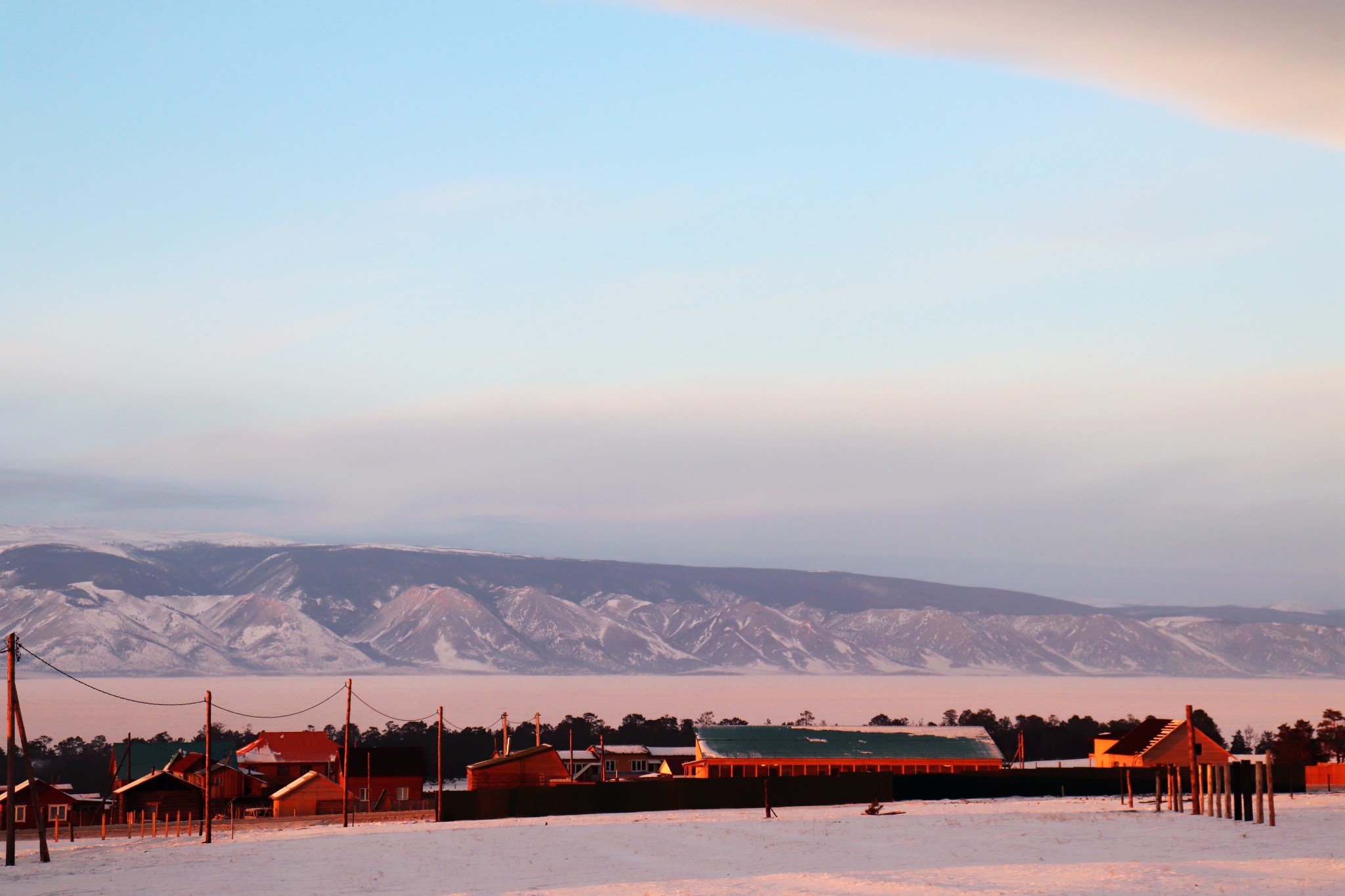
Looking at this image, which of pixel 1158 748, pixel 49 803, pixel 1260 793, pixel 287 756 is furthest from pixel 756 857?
pixel 287 756

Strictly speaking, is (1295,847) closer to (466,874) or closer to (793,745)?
(466,874)

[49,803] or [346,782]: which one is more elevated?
[346,782]

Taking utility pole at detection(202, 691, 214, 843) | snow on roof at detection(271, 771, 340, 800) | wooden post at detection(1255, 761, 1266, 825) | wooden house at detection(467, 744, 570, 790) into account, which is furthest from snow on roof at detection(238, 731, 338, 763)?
wooden post at detection(1255, 761, 1266, 825)

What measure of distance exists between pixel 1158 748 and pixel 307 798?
60.3 meters

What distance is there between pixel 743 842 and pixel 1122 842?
42.3ft

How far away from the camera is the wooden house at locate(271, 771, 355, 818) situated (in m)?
97.0

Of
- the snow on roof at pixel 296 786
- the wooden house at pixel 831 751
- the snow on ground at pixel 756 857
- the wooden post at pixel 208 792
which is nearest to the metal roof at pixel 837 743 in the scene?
the wooden house at pixel 831 751

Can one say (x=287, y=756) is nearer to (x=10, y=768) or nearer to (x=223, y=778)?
(x=223, y=778)

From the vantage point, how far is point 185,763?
108 m

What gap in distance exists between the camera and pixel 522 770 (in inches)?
3873

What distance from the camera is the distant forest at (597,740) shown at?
126m

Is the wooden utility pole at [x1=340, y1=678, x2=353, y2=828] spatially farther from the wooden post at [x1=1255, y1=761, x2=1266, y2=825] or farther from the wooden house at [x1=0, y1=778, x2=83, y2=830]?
the wooden post at [x1=1255, y1=761, x2=1266, y2=825]

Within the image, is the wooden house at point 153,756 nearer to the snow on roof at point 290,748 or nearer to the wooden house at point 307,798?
the snow on roof at point 290,748

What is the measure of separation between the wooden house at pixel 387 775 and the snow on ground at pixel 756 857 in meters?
43.4
